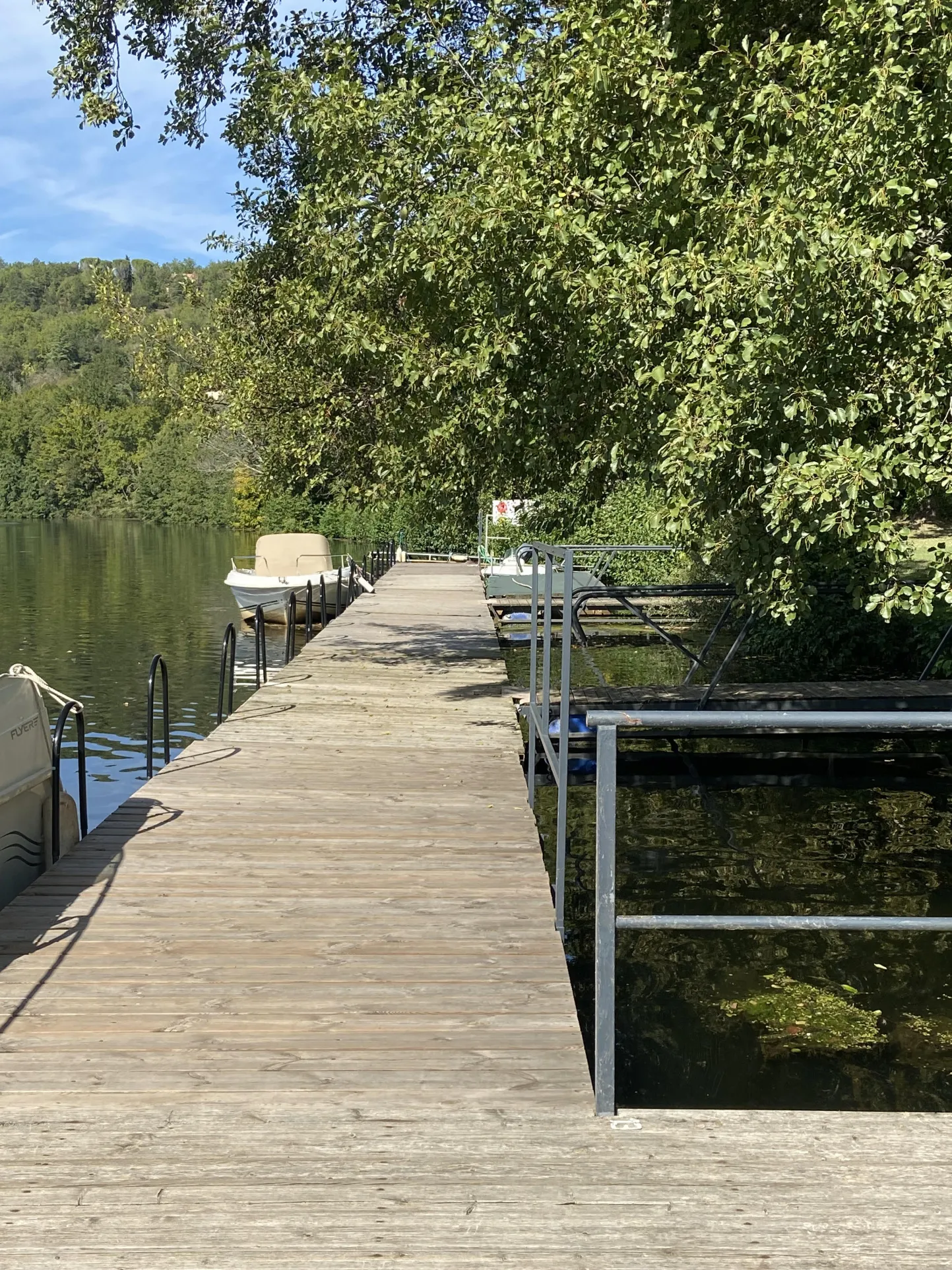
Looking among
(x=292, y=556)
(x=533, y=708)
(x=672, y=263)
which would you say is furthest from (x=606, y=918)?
(x=292, y=556)

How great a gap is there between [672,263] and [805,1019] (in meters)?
4.40

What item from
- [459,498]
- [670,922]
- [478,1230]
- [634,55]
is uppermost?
[634,55]

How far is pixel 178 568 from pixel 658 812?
37.1m

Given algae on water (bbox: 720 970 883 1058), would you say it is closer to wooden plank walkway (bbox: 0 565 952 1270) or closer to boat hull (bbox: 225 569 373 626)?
wooden plank walkway (bbox: 0 565 952 1270)

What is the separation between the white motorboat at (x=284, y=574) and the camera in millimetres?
26359

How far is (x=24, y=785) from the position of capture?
6.16 meters

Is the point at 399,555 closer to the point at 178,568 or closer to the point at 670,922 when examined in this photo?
the point at 178,568

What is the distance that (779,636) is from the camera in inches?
704

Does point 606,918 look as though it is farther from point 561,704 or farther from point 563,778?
point 561,704

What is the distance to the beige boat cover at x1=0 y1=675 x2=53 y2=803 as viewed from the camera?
601 centimetres

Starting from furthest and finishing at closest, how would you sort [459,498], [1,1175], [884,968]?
Result: [459,498], [884,968], [1,1175]

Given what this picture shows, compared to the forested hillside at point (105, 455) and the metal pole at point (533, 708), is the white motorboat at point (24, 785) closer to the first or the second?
the metal pole at point (533, 708)

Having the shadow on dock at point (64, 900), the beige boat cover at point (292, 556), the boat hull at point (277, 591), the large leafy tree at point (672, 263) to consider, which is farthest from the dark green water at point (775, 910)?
the beige boat cover at point (292, 556)

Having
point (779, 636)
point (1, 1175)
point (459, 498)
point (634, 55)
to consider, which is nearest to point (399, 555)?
point (779, 636)
